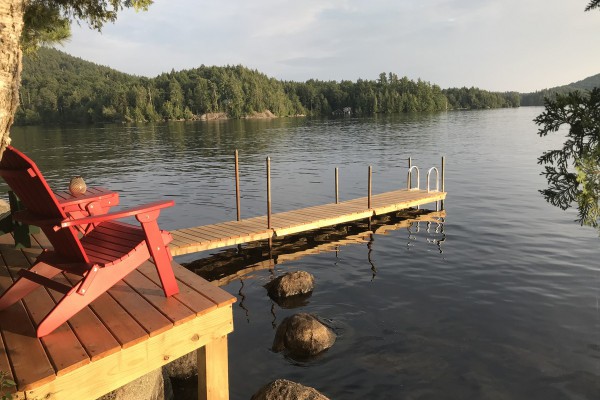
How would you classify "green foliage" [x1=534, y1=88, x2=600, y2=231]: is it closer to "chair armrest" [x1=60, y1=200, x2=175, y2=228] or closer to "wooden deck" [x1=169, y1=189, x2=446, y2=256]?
"chair armrest" [x1=60, y1=200, x2=175, y2=228]

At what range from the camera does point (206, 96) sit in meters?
144

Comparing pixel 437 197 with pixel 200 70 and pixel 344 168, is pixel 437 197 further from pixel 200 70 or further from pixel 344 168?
pixel 200 70

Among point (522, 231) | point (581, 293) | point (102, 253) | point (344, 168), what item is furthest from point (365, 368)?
point (344, 168)

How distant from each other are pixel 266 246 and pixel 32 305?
9456 millimetres

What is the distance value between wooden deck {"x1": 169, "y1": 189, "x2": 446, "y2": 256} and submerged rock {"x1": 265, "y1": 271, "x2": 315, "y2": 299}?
79.1 inches

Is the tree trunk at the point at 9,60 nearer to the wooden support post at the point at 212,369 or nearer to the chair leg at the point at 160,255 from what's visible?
the chair leg at the point at 160,255

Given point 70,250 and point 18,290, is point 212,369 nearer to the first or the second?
point 70,250

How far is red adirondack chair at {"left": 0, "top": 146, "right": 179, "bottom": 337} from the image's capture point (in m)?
3.86

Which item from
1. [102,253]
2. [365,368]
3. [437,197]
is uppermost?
[102,253]

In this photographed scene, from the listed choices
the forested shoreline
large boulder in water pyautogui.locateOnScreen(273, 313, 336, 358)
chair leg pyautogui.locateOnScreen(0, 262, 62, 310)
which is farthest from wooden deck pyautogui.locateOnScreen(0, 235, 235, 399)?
the forested shoreline

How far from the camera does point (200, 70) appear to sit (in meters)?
170

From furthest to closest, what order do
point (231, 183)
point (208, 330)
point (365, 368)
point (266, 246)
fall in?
point (231, 183), point (266, 246), point (365, 368), point (208, 330)

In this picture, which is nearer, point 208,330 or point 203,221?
point 208,330

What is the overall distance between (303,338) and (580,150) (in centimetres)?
520
